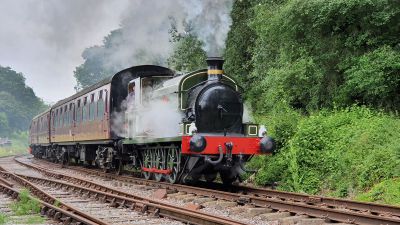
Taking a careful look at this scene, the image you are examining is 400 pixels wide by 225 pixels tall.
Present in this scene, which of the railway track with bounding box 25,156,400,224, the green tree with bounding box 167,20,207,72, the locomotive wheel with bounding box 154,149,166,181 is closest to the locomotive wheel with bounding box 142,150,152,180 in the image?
the locomotive wheel with bounding box 154,149,166,181

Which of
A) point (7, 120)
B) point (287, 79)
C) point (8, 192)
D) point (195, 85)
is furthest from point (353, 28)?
point (7, 120)

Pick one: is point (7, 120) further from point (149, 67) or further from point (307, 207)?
point (307, 207)

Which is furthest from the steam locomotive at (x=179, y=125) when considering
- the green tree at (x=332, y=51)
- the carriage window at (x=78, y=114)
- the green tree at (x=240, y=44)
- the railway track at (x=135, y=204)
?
the green tree at (x=240, y=44)

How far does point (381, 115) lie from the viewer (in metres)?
14.2

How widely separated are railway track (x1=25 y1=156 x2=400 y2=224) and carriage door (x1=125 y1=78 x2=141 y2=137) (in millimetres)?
2411

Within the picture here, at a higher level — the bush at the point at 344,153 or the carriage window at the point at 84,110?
the carriage window at the point at 84,110

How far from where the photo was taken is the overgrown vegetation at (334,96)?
37.2ft

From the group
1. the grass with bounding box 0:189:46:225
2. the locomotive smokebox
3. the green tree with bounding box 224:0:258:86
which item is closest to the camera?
the grass with bounding box 0:189:46:225

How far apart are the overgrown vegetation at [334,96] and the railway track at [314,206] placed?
3.64 ft

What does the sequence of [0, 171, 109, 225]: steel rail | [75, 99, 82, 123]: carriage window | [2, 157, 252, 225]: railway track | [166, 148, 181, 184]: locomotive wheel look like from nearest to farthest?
[2, 157, 252, 225]: railway track
[0, 171, 109, 225]: steel rail
[166, 148, 181, 184]: locomotive wheel
[75, 99, 82, 123]: carriage window

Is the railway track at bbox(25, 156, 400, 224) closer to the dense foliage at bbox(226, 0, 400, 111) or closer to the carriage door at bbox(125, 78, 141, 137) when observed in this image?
the carriage door at bbox(125, 78, 141, 137)

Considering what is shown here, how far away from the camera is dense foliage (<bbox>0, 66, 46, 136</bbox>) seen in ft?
270

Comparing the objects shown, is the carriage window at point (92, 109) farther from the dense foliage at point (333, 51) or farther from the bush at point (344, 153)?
the bush at point (344, 153)

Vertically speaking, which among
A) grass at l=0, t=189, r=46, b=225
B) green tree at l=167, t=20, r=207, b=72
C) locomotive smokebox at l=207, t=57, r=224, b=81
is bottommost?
grass at l=0, t=189, r=46, b=225
